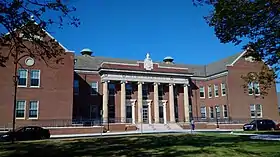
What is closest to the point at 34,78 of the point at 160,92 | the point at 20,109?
the point at 20,109

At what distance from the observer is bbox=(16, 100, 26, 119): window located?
1362 inches

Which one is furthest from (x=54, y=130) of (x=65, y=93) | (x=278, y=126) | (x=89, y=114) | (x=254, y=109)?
(x=254, y=109)

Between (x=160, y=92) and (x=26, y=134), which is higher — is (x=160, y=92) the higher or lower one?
the higher one

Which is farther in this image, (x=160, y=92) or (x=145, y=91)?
(x=160, y=92)

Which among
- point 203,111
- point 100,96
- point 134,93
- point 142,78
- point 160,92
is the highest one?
point 142,78

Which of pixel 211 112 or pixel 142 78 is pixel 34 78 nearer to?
pixel 142 78

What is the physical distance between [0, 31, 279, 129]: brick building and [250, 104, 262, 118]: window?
5 centimetres

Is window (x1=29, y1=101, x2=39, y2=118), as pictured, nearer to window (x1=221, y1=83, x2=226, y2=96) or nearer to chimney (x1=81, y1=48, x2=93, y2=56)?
chimney (x1=81, y1=48, x2=93, y2=56)

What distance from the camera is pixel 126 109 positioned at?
46.2 metres

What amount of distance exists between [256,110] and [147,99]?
19.1 meters

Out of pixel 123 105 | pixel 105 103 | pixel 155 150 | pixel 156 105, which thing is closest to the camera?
pixel 155 150

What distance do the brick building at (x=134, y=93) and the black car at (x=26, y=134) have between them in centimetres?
736

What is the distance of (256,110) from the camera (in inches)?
1957

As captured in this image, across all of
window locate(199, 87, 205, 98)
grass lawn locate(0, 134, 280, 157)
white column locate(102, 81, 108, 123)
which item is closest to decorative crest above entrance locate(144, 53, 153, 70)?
white column locate(102, 81, 108, 123)
